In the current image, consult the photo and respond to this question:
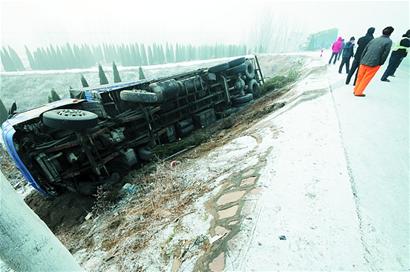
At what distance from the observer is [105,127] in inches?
240

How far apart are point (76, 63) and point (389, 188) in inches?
3511

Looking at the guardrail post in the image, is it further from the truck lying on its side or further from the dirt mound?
the dirt mound

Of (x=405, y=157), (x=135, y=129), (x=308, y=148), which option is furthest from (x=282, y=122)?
(x=135, y=129)

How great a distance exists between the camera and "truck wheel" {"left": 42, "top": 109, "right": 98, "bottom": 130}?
15.4 feet

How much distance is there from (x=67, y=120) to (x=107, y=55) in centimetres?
9221

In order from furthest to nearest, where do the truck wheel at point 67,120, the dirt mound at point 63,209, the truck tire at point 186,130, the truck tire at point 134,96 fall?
the truck tire at point 186,130 → the truck tire at point 134,96 → the dirt mound at point 63,209 → the truck wheel at point 67,120

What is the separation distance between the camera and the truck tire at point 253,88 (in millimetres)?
11117

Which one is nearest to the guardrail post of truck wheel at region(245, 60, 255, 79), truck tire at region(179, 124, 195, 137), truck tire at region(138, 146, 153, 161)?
truck tire at region(138, 146, 153, 161)

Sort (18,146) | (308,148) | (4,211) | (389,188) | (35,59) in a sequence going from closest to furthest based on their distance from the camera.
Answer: (4,211) < (389,188) < (308,148) < (18,146) < (35,59)

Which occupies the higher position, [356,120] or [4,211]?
[4,211]

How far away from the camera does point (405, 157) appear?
10.8ft

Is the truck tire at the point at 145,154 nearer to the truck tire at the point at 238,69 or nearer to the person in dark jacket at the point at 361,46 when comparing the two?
the truck tire at the point at 238,69

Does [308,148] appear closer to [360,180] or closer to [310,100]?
[360,180]

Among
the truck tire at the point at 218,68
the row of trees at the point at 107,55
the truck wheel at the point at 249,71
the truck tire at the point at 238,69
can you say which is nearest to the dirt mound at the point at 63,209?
the truck tire at the point at 218,68
